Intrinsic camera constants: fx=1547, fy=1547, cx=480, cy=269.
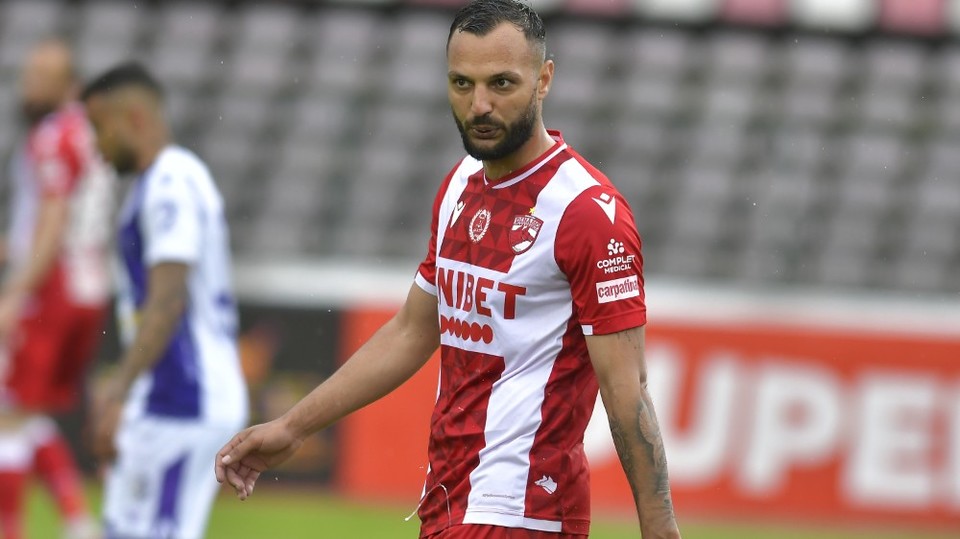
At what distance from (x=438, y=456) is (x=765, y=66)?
31.9 feet

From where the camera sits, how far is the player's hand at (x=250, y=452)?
3678 mm

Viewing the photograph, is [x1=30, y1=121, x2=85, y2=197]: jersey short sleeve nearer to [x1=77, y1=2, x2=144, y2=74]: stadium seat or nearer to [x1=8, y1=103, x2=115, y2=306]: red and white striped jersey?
[x1=8, y1=103, x2=115, y2=306]: red and white striped jersey

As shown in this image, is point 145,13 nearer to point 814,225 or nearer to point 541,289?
point 814,225

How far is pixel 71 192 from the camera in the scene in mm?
7535

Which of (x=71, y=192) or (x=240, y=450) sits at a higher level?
(x=71, y=192)

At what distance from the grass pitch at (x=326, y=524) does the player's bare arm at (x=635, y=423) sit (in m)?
5.37

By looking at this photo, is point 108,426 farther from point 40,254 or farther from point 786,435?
point 786,435

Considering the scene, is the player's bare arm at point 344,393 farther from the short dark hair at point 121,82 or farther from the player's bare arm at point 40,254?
the player's bare arm at point 40,254

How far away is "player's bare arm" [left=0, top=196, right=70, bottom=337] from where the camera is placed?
23.6ft

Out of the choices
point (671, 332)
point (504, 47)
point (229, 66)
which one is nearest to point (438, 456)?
point (504, 47)

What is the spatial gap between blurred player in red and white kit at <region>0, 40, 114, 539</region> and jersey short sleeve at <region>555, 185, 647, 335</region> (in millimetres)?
4341

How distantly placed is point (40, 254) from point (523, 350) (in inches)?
167

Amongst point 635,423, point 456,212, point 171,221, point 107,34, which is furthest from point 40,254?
point 107,34

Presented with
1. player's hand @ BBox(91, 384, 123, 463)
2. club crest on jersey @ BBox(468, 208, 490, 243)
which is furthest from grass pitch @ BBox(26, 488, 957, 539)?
club crest on jersey @ BBox(468, 208, 490, 243)
